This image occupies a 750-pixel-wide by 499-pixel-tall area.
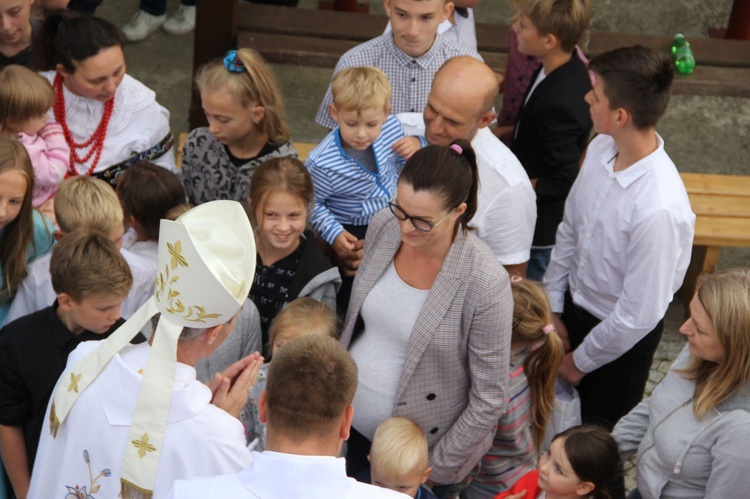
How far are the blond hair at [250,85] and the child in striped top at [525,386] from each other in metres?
1.22

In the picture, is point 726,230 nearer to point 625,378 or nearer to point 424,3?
point 625,378

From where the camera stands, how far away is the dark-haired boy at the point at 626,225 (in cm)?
371

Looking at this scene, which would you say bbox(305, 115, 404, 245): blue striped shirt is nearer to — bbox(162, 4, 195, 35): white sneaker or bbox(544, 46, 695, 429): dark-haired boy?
bbox(544, 46, 695, 429): dark-haired boy

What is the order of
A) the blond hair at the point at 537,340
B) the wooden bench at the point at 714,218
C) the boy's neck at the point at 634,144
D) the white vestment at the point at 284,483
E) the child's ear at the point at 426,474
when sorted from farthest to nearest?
the wooden bench at the point at 714,218, the boy's neck at the point at 634,144, the blond hair at the point at 537,340, the child's ear at the point at 426,474, the white vestment at the point at 284,483

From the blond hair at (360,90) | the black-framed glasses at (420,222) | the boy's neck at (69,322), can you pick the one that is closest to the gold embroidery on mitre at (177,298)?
the boy's neck at (69,322)

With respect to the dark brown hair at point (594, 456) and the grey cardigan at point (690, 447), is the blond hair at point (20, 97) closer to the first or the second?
the dark brown hair at point (594, 456)

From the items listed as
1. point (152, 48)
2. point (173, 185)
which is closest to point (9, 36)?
point (173, 185)

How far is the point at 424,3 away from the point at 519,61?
2.63 ft

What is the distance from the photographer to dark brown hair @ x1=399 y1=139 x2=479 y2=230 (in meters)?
3.26

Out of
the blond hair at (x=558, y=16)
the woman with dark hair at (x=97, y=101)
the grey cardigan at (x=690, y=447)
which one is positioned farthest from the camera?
the blond hair at (x=558, y=16)

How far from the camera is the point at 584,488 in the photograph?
3.35 meters

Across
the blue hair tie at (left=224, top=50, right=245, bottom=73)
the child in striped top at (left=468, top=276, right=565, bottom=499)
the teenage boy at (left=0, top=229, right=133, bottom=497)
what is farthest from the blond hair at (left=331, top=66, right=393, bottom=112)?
the teenage boy at (left=0, top=229, right=133, bottom=497)

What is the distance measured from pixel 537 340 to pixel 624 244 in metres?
0.52

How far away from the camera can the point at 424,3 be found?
452 centimetres
